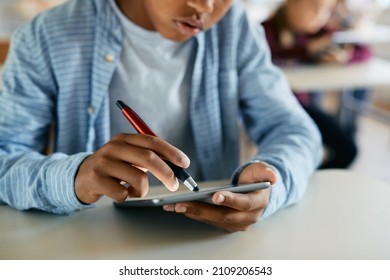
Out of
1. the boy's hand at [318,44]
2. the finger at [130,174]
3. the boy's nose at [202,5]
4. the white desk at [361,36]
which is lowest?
the white desk at [361,36]

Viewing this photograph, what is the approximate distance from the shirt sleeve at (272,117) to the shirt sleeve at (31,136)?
26 cm

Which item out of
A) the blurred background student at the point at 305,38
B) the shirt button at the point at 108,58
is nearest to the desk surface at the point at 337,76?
the blurred background student at the point at 305,38

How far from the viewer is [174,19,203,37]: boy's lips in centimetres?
67

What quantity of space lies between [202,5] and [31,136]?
0.29 metres

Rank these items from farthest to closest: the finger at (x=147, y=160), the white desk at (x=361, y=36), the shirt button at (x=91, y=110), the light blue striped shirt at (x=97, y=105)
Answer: the white desk at (x=361, y=36) < the shirt button at (x=91, y=110) < the light blue striped shirt at (x=97, y=105) < the finger at (x=147, y=160)

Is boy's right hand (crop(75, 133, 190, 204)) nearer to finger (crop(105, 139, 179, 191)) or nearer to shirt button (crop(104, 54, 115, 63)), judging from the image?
finger (crop(105, 139, 179, 191))

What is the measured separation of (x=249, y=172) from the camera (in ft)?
1.94

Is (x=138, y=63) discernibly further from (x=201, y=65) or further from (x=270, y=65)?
(x=270, y=65)

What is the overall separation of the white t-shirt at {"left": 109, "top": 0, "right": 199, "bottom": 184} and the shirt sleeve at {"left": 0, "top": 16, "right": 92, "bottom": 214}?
10 cm

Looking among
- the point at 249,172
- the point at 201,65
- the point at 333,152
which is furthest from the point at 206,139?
the point at 333,152

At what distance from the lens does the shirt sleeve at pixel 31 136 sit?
0.56 meters

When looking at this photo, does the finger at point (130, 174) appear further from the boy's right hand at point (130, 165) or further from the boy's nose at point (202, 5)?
the boy's nose at point (202, 5)

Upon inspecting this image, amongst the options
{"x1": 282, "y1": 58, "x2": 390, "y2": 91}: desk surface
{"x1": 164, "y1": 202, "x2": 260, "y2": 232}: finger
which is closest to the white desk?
{"x1": 282, "y1": 58, "x2": 390, "y2": 91}: desk surface

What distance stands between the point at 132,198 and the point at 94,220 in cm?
6
